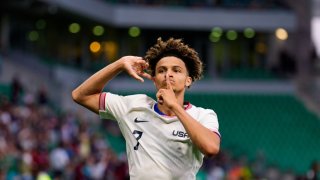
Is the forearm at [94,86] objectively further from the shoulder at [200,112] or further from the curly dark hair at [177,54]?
the shoulder at [200,112]

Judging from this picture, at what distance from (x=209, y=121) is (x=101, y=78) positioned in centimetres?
75

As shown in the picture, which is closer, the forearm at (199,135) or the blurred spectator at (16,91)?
the forearm at (199,135)

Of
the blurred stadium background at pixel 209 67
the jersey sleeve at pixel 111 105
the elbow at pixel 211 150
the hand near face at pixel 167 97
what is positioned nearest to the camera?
the elbow at pixel 211 150

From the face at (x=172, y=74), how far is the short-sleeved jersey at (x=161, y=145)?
0.68 feet

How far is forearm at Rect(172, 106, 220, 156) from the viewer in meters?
5.29

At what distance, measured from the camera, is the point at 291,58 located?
38844 millimetres

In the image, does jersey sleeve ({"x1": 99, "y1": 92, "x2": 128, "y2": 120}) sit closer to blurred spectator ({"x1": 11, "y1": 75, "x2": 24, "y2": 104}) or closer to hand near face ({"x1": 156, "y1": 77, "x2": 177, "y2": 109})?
hand near face ({"x1": 156, "y1": 77, "x2": 177, "y2": 109})

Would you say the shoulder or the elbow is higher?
the shoulder

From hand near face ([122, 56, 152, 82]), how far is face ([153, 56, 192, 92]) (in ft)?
0.28

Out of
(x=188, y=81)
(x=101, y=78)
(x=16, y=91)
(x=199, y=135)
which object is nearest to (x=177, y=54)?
(x=188, y=81)

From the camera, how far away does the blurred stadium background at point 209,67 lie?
82.1ft

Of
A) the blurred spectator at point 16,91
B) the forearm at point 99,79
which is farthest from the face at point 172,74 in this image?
the blurred spectator at point 16,91

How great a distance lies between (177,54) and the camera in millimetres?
5812

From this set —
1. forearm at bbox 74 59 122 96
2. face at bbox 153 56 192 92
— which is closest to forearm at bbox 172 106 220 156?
face at bbox 153 56 192 92
